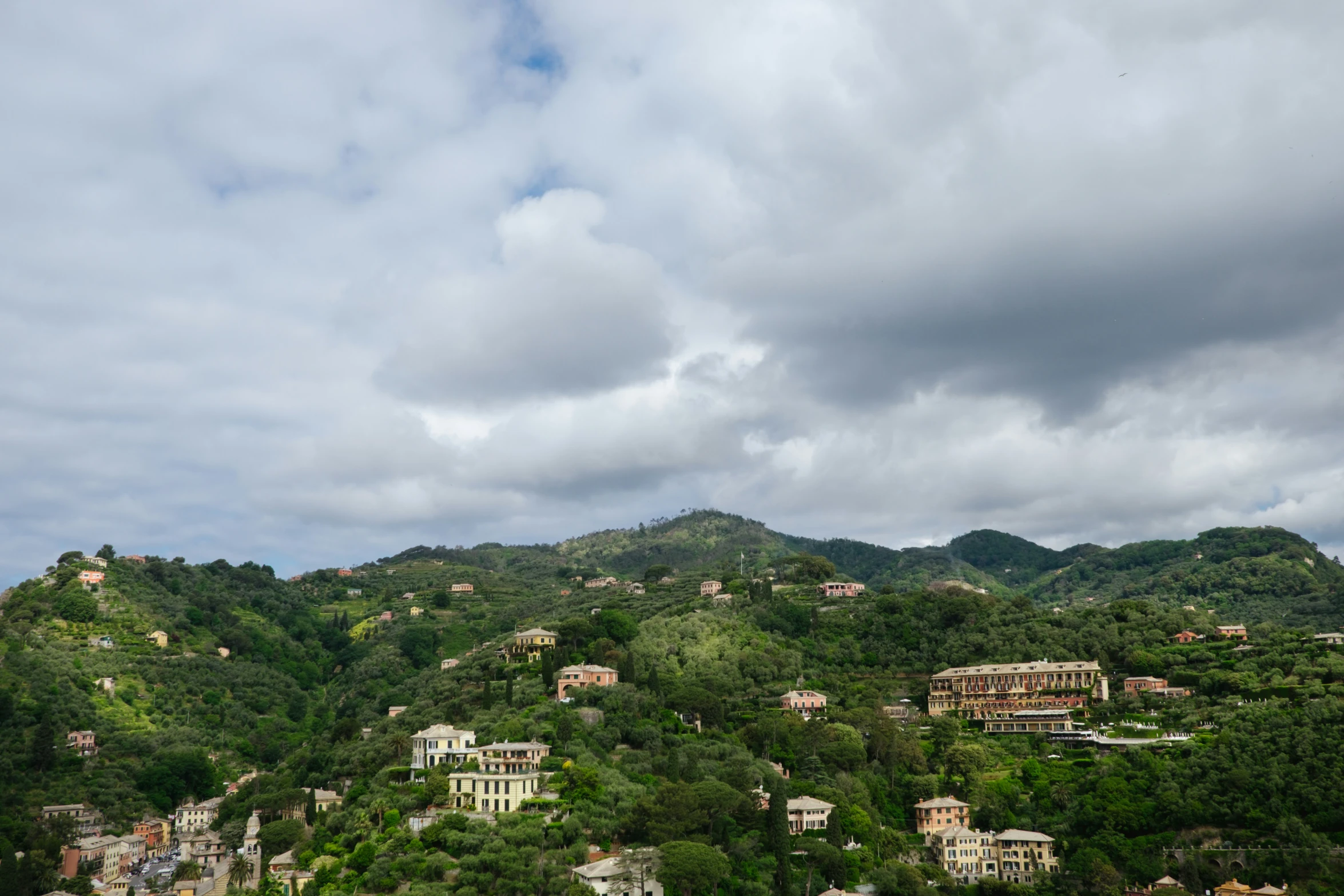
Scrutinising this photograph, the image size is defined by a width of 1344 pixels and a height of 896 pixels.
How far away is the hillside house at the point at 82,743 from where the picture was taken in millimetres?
90113

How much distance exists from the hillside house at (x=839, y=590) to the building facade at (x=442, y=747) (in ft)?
198

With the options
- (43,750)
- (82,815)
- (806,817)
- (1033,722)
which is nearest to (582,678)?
(806,817)

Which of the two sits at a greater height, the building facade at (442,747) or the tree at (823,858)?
the building facade at (442,747)

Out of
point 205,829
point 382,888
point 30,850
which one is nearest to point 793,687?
point 382,888

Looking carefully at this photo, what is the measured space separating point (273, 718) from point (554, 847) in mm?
74787

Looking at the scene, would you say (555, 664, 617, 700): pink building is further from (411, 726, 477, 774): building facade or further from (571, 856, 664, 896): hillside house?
(571, 856, 664, 896): hillside house

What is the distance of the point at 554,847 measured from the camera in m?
53.1

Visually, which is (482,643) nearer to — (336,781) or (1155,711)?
(336,781)

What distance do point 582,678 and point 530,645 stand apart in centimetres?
1488

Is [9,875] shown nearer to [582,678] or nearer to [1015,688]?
[582,678]

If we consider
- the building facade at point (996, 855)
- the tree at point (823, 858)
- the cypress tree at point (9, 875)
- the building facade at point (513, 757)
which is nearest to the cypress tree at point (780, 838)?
the tree at point (823, 858)

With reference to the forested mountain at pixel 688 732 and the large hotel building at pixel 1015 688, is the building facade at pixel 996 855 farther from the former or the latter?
the large hotel building at pixel 1015 688

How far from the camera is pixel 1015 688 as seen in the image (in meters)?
83.4

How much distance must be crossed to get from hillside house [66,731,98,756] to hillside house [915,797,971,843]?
7518 cm
